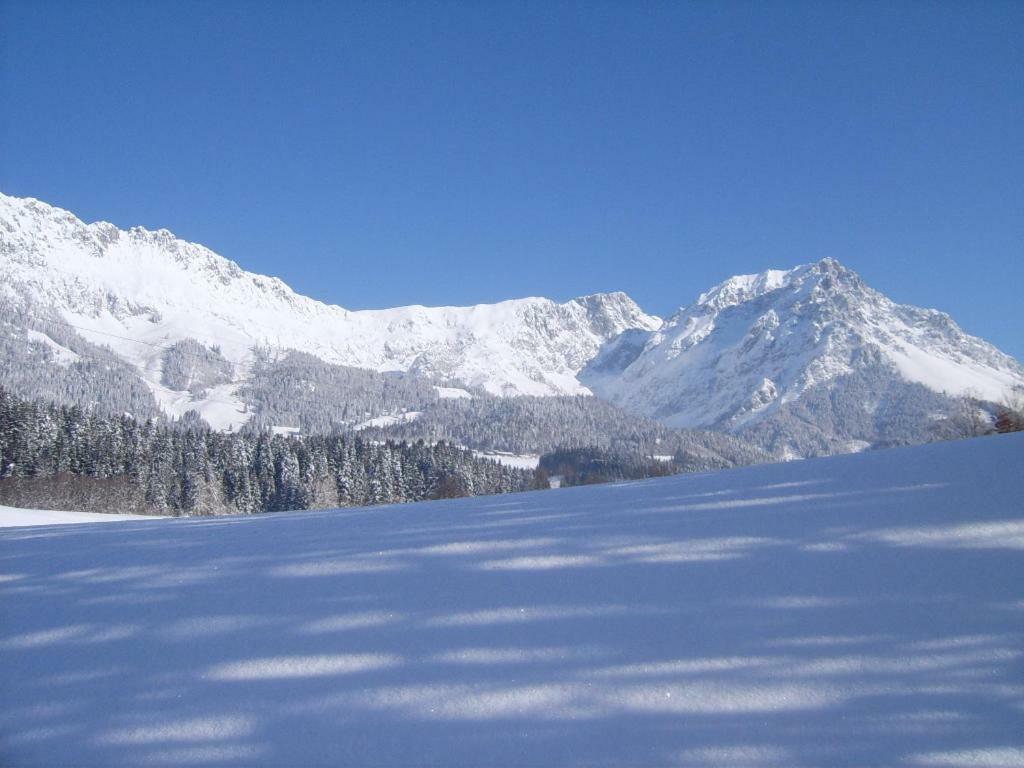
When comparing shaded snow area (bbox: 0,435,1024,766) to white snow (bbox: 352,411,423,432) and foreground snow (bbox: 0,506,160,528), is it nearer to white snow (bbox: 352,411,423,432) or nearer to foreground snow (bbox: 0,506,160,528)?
foreground snow (bbox: 0,506,160,528)

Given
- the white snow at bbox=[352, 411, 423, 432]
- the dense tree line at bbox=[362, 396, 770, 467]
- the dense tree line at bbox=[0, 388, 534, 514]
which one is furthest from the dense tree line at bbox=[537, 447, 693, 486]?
the white snow at bbox=[352, 411, 423, 432]

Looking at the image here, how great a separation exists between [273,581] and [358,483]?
51.5 m

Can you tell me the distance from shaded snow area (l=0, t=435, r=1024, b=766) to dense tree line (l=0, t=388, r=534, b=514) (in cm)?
4447

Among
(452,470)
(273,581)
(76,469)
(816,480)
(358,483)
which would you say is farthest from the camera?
(452,470)

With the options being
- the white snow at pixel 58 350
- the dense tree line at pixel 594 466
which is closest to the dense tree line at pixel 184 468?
the dense tree line at pixel 594 466

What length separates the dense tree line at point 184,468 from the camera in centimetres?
4106

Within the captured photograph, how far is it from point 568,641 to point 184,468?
2107 inches

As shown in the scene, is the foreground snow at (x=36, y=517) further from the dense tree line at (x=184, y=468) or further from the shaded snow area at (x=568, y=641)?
the dense tree line at (x=184, y=468)

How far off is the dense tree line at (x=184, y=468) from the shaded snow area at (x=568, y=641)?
44.5m

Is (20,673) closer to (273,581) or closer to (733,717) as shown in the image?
(273,581)

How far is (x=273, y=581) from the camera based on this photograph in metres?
4.90

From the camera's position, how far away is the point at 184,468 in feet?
163

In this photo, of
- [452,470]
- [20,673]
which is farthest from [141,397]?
[20,673]

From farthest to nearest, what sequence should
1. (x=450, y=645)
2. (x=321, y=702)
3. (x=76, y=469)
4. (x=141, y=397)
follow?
(x=141, y=397) < (x=76, y=469) < (x=450, y=645) < (x=321, y=702)
